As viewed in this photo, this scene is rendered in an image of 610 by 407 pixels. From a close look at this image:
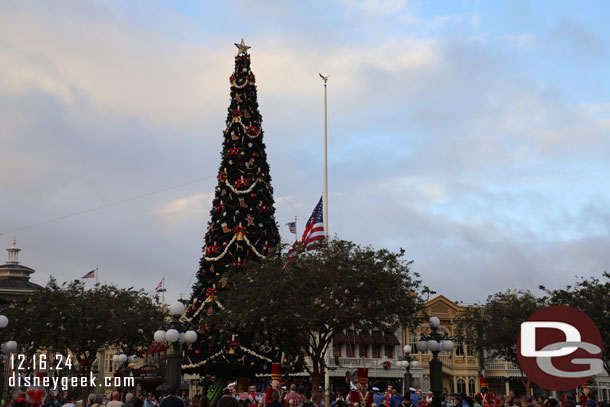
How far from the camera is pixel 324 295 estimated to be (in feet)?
83.8

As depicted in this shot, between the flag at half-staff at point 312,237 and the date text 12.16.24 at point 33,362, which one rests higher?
the flag at half-staff at point 312,237

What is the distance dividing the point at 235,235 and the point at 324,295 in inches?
293

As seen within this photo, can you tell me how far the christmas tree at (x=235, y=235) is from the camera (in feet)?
99.1

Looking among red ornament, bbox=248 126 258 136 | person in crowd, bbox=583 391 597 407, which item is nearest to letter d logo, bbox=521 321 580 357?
person in crowd, bbox=583 391 597 407

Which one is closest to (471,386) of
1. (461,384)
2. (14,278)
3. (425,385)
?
(461,384)

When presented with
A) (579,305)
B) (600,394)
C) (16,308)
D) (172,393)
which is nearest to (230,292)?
(172,393)

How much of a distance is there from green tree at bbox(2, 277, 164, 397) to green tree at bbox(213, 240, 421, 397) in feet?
37.6

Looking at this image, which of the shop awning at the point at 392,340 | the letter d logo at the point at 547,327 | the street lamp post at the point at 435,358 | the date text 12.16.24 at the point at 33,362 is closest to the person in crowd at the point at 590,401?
the street lamp post at the point at 435,358

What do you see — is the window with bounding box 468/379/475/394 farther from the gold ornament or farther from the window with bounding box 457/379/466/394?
the gold ornament

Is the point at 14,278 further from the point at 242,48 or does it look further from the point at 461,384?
the point at 242,48

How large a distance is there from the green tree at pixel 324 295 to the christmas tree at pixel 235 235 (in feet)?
9.04

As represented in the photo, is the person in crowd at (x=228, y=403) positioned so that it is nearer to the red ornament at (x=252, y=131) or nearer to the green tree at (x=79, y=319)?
the red ornament at (x=252, y=131)

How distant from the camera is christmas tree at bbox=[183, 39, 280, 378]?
1190 inches

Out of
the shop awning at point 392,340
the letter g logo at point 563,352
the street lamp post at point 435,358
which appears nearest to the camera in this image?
the letter g logo at point 563,352
